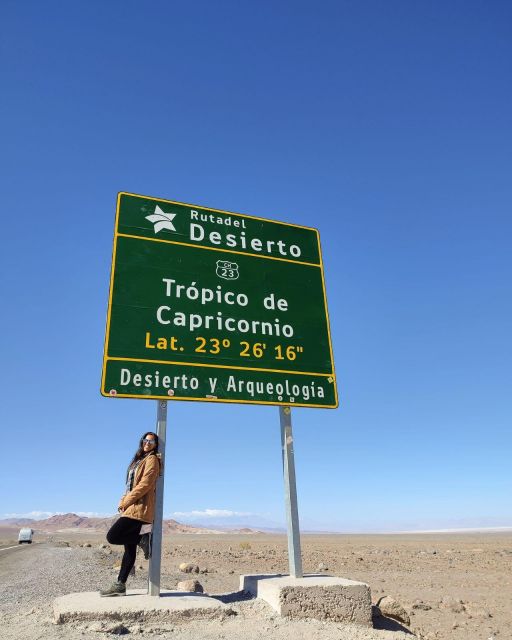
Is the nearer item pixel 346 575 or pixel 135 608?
pixel 135 608

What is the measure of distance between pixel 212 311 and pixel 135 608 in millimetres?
4073

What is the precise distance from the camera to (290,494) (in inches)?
282

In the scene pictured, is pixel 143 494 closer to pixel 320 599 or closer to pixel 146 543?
pixel 146 543

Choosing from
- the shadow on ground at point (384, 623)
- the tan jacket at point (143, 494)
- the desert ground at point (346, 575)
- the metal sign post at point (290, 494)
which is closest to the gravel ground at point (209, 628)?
the desert ground at point (346, 575)

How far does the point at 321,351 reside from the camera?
7.97 meters

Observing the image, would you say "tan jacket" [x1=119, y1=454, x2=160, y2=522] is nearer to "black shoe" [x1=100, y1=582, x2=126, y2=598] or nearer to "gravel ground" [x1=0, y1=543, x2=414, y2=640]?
"black shoe" [x1=100, y1=582, x2=126, y2=598]

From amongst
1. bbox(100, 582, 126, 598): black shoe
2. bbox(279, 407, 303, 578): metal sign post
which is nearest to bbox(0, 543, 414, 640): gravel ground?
bbox(100, 582, 126, 598): black shoe

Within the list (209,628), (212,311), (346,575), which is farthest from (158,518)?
(346,575)

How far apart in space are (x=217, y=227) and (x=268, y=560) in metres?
17.9

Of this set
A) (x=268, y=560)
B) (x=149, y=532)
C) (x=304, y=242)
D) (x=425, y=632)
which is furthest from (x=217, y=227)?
(x=268, y=560)

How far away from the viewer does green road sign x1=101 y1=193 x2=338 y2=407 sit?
677cm

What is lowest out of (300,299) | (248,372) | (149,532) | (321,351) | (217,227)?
(149,532)

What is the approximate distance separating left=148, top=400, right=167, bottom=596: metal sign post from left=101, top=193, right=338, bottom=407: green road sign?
0.31 m

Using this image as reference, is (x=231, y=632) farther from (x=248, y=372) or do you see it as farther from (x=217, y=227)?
(x=217, y=227)
